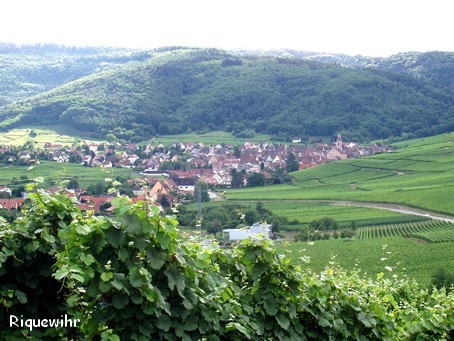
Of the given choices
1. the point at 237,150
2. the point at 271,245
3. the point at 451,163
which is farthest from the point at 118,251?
the point at 237,150

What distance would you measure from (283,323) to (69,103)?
352 ft

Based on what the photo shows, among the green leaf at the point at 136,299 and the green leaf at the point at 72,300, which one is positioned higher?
the green leaf at the point at 136,299

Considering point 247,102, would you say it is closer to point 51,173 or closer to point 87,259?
point 51,173

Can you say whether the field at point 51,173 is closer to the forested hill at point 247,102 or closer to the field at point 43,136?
the field at point 43,136

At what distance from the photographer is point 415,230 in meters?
35.8

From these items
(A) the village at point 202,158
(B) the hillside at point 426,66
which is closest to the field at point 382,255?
(A) the village at point 202,158

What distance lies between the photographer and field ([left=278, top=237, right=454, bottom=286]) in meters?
24.8

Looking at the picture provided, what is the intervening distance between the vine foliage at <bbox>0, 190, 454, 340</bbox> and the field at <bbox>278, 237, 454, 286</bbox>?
18.0 m

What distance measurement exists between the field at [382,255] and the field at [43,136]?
58.7 meters

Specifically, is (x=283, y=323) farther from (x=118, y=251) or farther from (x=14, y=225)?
(x=14, y=225)

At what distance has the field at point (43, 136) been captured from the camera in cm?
8406

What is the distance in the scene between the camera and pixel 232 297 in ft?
17.4

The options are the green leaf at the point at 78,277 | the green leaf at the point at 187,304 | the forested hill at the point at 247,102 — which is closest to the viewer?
the green leaf at the point at 78,277

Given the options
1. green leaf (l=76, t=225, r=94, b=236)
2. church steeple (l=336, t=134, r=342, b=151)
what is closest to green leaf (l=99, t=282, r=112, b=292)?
green leaf (l=76, t=225, r=94, b=236)
